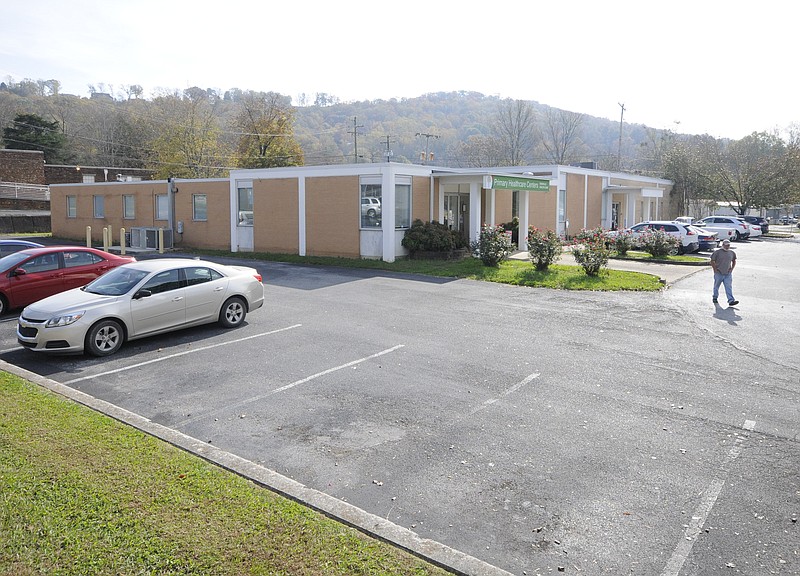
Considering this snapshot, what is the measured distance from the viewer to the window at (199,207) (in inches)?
1211

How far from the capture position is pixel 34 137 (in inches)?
2410

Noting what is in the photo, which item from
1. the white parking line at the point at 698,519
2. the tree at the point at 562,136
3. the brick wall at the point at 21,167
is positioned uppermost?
the tree at the point at 562,136

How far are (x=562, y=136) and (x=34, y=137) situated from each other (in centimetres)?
6464

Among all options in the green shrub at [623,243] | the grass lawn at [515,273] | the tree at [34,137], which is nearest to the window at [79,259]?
the grass lawn at [515,273]

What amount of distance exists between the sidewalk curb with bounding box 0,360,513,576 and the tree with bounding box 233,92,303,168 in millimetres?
55003

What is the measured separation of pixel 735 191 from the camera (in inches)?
2111

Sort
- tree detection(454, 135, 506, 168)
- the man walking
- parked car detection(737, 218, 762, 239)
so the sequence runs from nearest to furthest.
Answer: the man walking
parked car detection(737, 218, 762, 239)
tree detection(454, 135, 506, 168)

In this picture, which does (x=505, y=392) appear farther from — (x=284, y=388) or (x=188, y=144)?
(x=188, y=144)

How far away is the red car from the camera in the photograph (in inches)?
549

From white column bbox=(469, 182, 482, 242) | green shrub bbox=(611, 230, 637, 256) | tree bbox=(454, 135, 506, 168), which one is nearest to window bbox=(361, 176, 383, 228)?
white column bbox=(469, 182, 482, 242)

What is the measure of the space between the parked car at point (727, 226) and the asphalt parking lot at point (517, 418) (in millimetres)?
27467

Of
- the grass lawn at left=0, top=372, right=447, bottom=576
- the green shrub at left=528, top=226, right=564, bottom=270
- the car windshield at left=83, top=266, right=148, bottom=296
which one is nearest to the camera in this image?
the grass lawn at left=0, top=372, right=447, bottom=576

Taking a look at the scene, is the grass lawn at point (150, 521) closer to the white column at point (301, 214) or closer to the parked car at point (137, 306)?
the parked car at point (137, 306)

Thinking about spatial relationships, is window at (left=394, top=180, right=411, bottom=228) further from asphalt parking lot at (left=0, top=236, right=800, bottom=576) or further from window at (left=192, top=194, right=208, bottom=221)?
window at (left=192, top=194, right=208, bottom=221)
